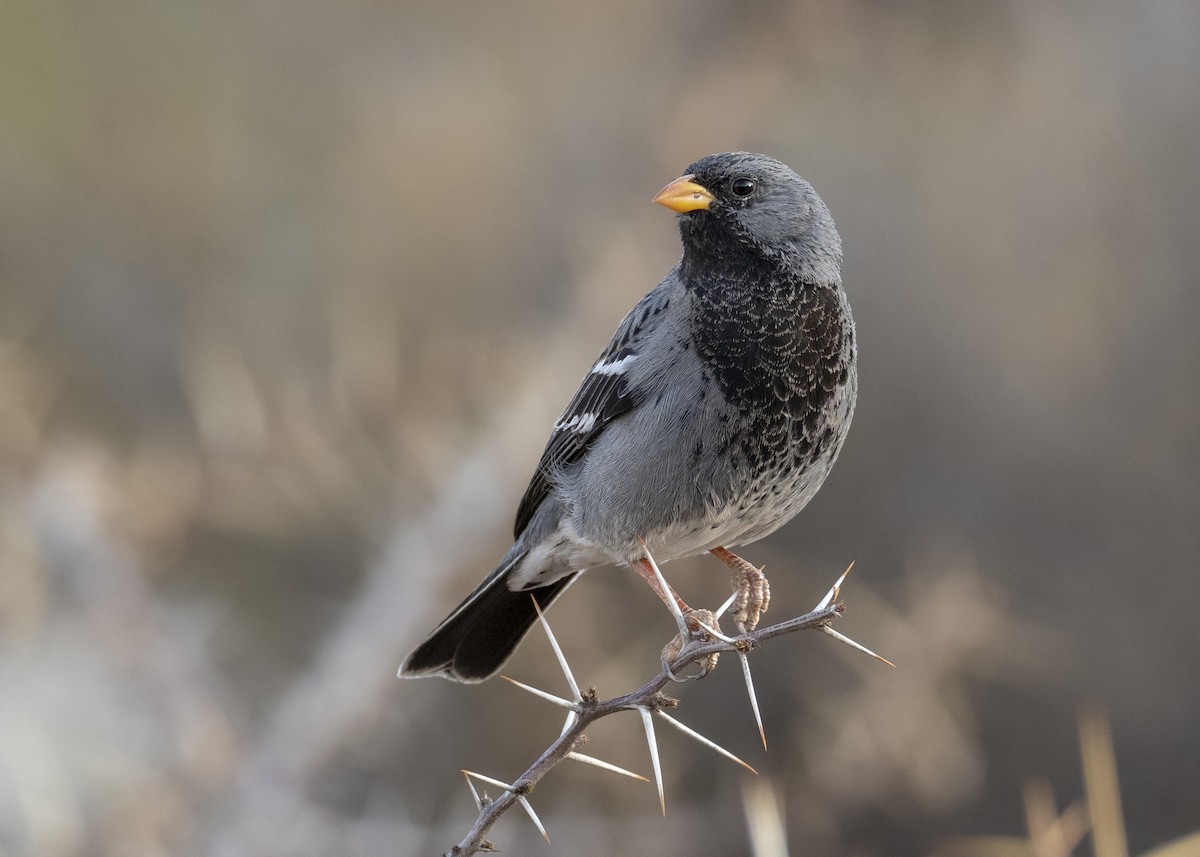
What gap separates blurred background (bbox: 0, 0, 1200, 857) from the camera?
4.79 metres

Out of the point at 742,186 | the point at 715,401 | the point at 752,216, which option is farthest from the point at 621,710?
the point at 742,186

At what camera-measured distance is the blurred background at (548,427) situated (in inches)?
189

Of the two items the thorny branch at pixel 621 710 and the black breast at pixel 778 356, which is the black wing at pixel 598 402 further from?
the thorny branch at pixel 621 710

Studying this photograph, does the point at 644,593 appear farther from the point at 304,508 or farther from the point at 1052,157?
the point at 1052,157

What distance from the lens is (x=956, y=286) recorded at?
24.7ft

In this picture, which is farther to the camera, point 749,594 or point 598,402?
point 598,402

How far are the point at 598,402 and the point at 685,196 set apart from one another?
69cm

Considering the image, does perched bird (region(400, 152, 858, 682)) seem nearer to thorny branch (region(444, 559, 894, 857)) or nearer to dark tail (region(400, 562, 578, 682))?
dark tail (region(400, 562, 578, 682))

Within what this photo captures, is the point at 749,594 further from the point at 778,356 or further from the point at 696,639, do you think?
the point at 696,639

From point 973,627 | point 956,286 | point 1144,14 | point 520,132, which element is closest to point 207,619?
point 973,627

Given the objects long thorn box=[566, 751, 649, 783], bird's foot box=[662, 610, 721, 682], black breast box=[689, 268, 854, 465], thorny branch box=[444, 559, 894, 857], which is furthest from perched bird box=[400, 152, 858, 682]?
long thorn box=[566, 751, 649, 783]

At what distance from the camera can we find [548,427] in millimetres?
5141

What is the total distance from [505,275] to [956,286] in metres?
2.70

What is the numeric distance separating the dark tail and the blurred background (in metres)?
0.74
